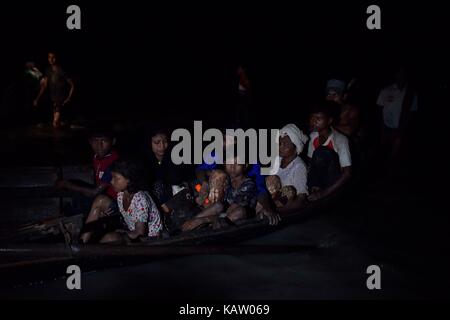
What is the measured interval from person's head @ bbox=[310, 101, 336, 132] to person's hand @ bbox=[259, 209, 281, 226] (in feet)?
4.53

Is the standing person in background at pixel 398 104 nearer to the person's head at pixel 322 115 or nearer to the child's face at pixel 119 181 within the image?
the person's head at pixel 322 115

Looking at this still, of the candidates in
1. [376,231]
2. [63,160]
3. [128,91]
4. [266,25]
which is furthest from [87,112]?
[376,231]

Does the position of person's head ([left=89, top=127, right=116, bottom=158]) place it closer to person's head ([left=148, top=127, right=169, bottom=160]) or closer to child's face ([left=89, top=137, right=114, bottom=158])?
child's face ([left=89, top=137, right=114, bottom=158])

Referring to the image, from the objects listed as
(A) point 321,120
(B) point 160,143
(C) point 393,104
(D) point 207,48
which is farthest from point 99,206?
(D) point 207,48

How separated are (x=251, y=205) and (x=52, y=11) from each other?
1242 cm

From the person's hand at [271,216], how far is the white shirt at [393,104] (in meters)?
→ 3.45

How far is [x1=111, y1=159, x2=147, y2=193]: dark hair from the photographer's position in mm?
4469

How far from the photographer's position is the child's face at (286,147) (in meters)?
5.53

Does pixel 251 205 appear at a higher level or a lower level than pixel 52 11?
lower

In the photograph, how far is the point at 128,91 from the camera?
1684 centimetres

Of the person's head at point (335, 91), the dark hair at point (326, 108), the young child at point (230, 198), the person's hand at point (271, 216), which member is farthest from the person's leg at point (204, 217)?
the person's head at point (335, 91)

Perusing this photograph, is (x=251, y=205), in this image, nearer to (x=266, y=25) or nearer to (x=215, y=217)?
(x=215, y=217)

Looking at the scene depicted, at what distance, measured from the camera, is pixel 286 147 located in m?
5.54

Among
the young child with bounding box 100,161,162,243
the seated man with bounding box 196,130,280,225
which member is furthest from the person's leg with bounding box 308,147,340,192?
the young child with bounding box 100,161,162,243
